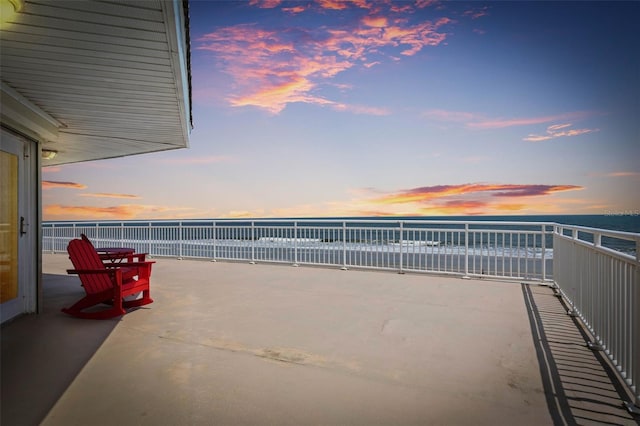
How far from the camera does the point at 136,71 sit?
296cm

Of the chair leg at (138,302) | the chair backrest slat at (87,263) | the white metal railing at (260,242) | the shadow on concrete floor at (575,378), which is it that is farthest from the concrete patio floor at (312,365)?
the white metal railing at (260,242)

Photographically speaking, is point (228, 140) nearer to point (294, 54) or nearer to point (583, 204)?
point (294, 54)

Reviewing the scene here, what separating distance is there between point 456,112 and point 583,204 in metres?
12.4

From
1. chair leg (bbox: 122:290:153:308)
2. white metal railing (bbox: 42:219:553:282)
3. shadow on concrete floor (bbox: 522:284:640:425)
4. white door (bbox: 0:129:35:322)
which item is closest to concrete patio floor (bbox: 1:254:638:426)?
shadow on concrete floor (bbox: 522:284:640:425)

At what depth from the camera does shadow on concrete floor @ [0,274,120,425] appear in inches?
87.5

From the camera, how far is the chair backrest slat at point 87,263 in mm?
4359

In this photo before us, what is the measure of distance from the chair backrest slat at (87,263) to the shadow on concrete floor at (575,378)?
471 centimetres

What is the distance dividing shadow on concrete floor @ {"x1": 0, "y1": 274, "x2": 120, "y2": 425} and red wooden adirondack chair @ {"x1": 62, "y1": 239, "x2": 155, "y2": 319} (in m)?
0.13

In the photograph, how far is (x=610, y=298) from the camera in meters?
2.69

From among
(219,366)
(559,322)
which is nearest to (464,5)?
(559,322)

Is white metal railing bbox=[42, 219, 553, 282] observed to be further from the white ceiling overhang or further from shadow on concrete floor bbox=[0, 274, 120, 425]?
shadow on concrete floor bbox=[0, 274, 120, 425]

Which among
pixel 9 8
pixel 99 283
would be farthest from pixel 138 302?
pixel 9 8

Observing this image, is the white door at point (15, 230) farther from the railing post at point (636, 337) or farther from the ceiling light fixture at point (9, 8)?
the railing post at point (636, 337)

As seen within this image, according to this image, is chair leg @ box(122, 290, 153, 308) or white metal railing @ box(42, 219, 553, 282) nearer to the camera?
chair leg @ box(122, 290, 153, 308)
